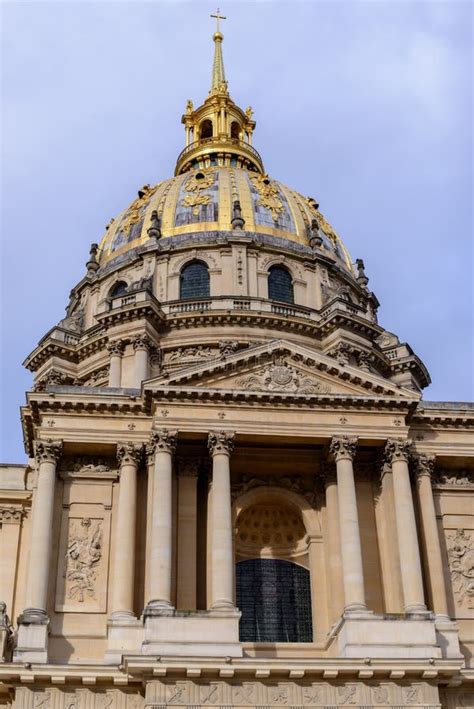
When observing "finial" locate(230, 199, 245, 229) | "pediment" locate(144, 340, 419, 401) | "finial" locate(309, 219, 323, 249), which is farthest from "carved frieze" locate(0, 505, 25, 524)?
"finial" locate(309, 219, 323, 249)

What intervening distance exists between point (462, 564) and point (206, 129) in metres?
43.4

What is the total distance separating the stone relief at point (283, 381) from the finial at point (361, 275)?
75.6ft

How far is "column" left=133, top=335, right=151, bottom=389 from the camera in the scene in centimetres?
4325

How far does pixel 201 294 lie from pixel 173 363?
566 centimetres

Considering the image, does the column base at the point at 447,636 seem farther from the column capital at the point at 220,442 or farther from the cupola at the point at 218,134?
the cupola at the point at 218,134

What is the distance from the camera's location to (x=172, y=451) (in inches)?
1256

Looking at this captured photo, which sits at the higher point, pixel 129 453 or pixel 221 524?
pixel 129 453

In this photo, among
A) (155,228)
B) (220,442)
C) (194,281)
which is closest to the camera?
(220,442)

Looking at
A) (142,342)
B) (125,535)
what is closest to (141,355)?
(142,342)

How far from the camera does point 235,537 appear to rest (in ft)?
113

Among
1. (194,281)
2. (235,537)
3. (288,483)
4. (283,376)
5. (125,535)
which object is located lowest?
(125,535)

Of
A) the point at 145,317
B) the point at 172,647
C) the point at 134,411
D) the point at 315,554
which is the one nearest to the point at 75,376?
the point at 145,317

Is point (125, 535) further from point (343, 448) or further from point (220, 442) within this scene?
point (343, 448)

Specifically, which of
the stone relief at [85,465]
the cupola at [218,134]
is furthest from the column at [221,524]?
the cupola at [218,134]
